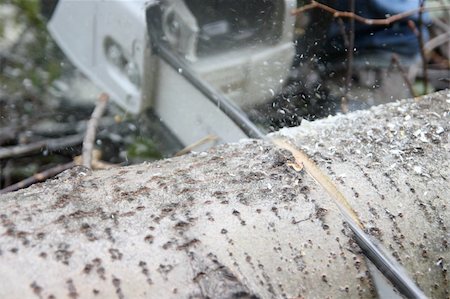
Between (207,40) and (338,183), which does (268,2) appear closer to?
(207,40)

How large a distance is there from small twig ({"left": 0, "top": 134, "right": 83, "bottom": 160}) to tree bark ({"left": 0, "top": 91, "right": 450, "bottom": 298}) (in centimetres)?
92

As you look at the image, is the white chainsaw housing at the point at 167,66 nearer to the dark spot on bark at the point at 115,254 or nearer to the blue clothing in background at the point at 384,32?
the blue clothing in background at the point at 384,32

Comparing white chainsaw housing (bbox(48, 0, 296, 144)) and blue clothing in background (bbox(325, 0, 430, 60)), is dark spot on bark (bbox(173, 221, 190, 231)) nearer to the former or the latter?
white chainsaw housing (bbox(48, 0, 296, 144))

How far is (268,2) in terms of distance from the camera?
53.9 inches

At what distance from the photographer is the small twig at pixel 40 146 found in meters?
1.58

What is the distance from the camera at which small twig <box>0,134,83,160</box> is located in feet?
5.19

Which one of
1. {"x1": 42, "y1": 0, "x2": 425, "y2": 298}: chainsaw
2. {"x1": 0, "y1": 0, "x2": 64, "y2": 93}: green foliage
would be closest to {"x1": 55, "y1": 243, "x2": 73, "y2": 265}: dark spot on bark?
{"x1": 42, "y1": 0, "x2": 425, "y2": 298}: chainsaw

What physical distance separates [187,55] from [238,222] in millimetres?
Result: 949

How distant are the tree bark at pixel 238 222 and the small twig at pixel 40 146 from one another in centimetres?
92

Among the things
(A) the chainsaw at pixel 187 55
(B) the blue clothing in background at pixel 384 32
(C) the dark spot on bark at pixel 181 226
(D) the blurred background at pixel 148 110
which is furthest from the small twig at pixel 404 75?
(C) the dark spot on bark at pixel 181 226

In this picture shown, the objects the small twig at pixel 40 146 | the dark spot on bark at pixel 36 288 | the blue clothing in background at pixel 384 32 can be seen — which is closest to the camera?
the dark spot on bark at pixel 36 288

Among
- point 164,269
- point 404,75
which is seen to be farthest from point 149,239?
point 404,75

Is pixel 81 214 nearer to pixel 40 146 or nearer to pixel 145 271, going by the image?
pixel 145 271

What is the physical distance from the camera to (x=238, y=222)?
67 centimetres
